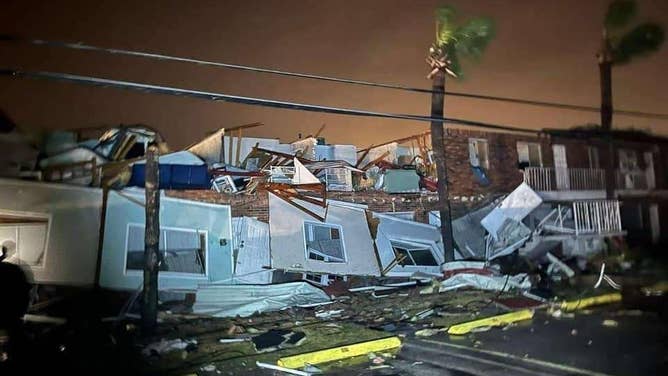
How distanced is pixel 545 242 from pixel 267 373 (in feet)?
20.2

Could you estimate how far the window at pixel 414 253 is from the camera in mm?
10570

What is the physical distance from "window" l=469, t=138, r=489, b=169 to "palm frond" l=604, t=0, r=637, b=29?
277 centimetres

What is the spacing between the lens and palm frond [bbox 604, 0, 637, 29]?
21.1 ft

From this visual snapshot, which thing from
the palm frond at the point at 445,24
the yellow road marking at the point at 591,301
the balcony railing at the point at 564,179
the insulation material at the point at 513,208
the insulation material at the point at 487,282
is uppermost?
the palm frond at the point at 445,24

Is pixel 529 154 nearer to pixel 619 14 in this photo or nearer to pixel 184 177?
pixel 619 14

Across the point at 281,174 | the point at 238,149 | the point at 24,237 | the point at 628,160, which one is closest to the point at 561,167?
the point at 628,160

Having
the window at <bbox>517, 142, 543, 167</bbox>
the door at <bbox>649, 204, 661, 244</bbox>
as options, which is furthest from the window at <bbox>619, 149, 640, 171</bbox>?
the window at <bbox>517, 142, 543, 167</bbox>

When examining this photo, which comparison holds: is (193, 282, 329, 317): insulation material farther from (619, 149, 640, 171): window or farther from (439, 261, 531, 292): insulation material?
(619, 149, 640, 171): window

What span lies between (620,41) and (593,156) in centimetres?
165

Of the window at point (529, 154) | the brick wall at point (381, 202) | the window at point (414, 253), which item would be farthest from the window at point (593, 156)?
the window at point (414, 253)

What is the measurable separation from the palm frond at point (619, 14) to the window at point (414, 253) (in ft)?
18.0

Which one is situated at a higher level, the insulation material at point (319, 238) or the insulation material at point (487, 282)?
the insulation material at point (319, 238)

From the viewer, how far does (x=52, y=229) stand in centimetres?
639

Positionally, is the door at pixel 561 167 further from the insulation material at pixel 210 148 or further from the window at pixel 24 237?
the window at pixel 24 237
